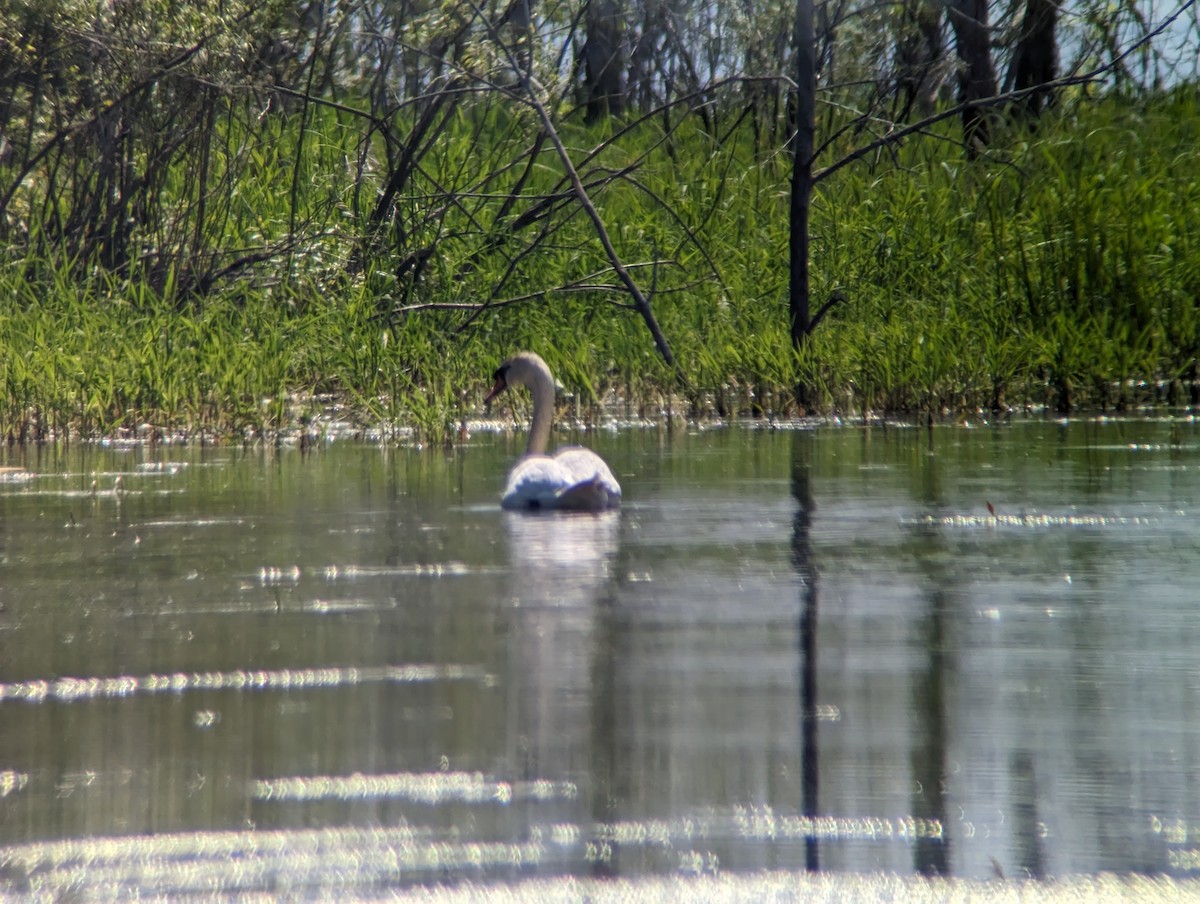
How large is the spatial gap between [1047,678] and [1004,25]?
12.9 metres

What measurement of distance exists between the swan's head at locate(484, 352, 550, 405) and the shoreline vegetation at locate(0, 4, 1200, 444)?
2.02 feet

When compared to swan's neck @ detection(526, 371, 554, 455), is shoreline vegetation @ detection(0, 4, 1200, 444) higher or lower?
higher

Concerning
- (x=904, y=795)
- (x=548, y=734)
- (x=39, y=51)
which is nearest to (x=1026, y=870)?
(x=904, y=795)

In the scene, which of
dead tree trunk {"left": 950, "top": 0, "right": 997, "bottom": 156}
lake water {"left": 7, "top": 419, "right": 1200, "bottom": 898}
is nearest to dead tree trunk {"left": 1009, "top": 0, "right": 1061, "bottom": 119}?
dead tree trunk {"left": 950, "top": 0, "right": 997, "bottom": 156}

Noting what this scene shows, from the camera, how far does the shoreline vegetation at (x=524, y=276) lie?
11023 mm

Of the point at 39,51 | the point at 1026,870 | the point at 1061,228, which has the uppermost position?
the point at 39,51

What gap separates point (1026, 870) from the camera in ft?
8.86

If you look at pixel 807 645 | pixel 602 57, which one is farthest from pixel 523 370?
pixel 602 57

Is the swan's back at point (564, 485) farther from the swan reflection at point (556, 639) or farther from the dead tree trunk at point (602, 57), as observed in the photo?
the dead tree trunk at point (602, 57)

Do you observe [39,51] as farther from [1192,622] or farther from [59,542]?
[1192,622]

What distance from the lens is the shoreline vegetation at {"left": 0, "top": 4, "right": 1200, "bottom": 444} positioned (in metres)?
11.0

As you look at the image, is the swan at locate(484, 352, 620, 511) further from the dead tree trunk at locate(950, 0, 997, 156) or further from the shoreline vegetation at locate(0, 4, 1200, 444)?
the dead tree trunk at locate(950, 0, 997, 156)

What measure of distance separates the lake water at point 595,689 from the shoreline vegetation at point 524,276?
3.67 m

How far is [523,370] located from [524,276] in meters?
3.89
